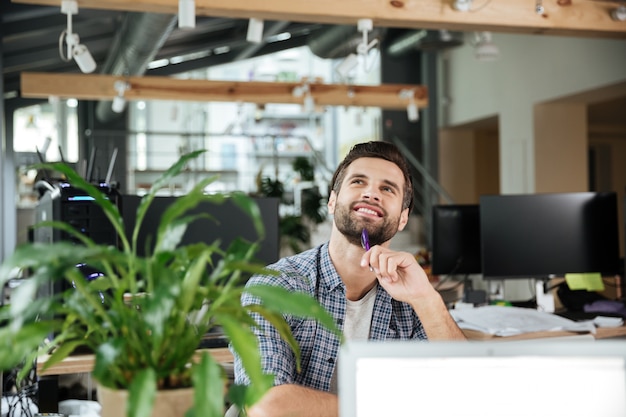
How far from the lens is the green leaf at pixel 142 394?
712mm

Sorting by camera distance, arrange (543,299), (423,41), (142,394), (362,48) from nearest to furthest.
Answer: (142,394), (543,299), (362,48), (423,41)

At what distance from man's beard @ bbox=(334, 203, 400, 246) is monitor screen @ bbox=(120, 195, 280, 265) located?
963 millimetres

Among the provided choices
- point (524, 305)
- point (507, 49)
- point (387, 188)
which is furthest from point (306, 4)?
point (507, 49)

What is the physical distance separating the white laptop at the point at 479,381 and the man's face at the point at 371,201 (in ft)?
3.16

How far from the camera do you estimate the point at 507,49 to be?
26.5ft

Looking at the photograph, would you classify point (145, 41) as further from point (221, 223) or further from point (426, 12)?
point (221, 223)

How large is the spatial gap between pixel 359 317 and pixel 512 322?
1.13m

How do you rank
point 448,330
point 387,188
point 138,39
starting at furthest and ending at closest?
1. point 138,39
2. point 387,188
3. point 448,330

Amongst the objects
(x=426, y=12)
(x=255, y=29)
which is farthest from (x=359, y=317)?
(x=255, y=29)

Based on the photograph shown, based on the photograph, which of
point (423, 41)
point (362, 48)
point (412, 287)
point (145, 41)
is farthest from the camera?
point (423, 41)

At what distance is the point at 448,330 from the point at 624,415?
0.84 metres

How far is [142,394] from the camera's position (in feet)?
2.37

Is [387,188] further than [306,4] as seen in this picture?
No

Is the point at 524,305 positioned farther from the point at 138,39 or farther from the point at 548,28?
the point at 138,39
